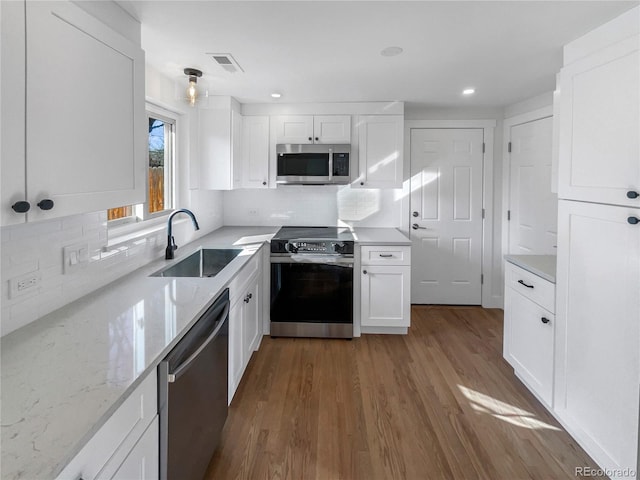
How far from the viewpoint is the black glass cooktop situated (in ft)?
11.6

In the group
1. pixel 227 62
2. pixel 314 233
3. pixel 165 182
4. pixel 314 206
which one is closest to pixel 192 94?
pixel 227 62

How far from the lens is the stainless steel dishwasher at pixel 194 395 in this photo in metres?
1.32

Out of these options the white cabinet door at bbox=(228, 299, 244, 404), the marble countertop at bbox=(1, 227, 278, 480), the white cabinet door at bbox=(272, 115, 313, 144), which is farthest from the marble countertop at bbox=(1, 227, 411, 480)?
the white cabinet door at bbox=(272, 115, 313, 144)

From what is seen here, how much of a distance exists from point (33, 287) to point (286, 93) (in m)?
2.58

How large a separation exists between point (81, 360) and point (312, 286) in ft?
7.84

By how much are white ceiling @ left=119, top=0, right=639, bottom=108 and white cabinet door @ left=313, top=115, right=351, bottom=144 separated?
0.47 m

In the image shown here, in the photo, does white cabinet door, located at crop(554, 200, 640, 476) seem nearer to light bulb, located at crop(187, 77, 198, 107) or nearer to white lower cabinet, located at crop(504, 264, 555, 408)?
white lower cabinet, located at crop(504, 264, 555, 408)

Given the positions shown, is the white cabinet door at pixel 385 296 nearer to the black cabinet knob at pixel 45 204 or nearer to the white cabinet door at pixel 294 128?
the white cabinet door at pixel 294 128

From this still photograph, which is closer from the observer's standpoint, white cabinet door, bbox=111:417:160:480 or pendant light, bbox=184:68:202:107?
white cabinet door, bbox=111:417:160:480

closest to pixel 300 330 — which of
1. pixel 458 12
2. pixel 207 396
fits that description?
pixel 207 396

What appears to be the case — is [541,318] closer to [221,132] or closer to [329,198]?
[329,198]

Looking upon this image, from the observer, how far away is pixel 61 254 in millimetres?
1660

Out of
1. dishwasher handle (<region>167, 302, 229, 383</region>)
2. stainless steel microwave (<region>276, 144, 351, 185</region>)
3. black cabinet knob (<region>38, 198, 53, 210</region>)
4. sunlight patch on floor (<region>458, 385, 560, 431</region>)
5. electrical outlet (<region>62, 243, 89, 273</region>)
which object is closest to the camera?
black cabinet knob (<region>38, 198, 53, 210</region>)
